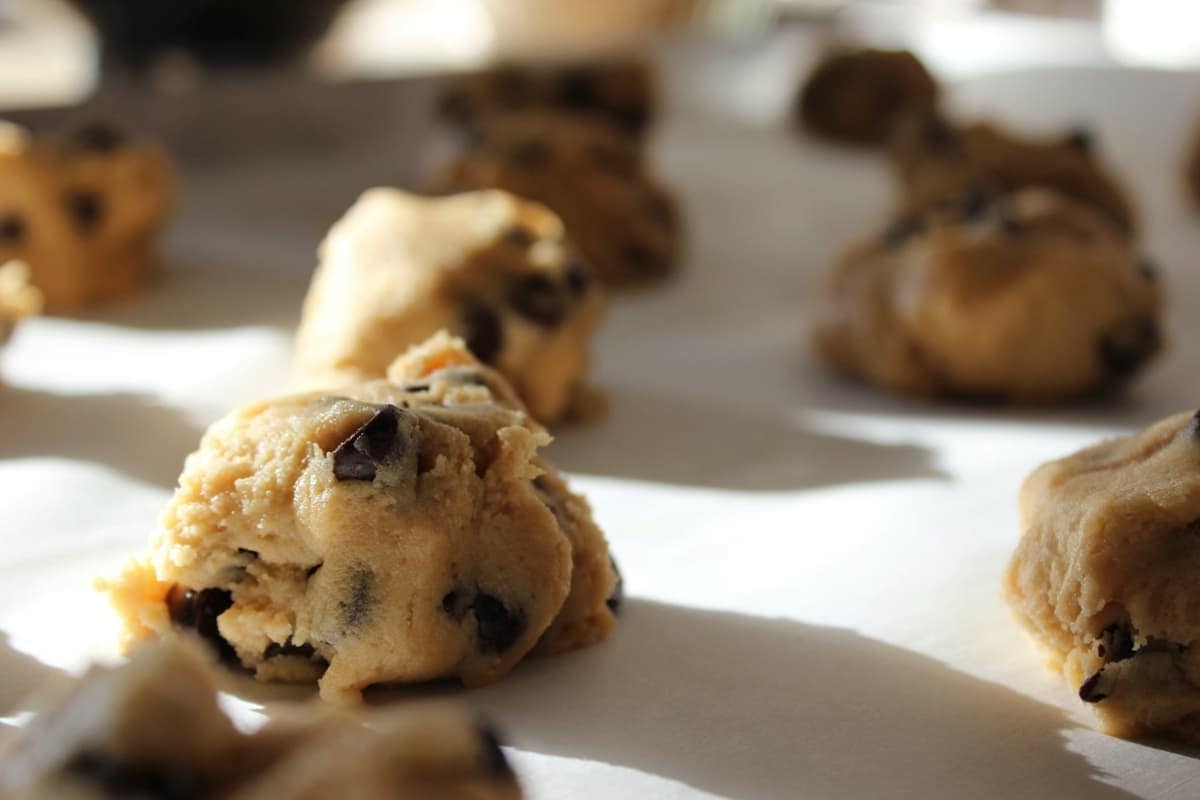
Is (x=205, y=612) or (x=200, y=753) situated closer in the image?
(x=200, y=753)

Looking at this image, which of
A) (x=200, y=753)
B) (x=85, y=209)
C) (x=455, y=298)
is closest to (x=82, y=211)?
(x=85, y=209)

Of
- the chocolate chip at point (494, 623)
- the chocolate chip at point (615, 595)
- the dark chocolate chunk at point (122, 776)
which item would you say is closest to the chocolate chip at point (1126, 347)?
the chocolate chip at point (615, 595)

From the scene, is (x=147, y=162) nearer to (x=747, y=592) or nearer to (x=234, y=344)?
(x=234, y=344)

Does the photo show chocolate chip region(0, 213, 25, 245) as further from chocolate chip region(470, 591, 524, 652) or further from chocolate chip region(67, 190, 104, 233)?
chocolate chip region(470, 591, 524, 652)

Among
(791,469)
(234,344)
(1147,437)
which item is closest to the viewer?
(1147,437)

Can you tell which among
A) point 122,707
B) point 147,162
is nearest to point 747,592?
point 122,707

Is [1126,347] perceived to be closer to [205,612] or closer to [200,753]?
[205,612]
